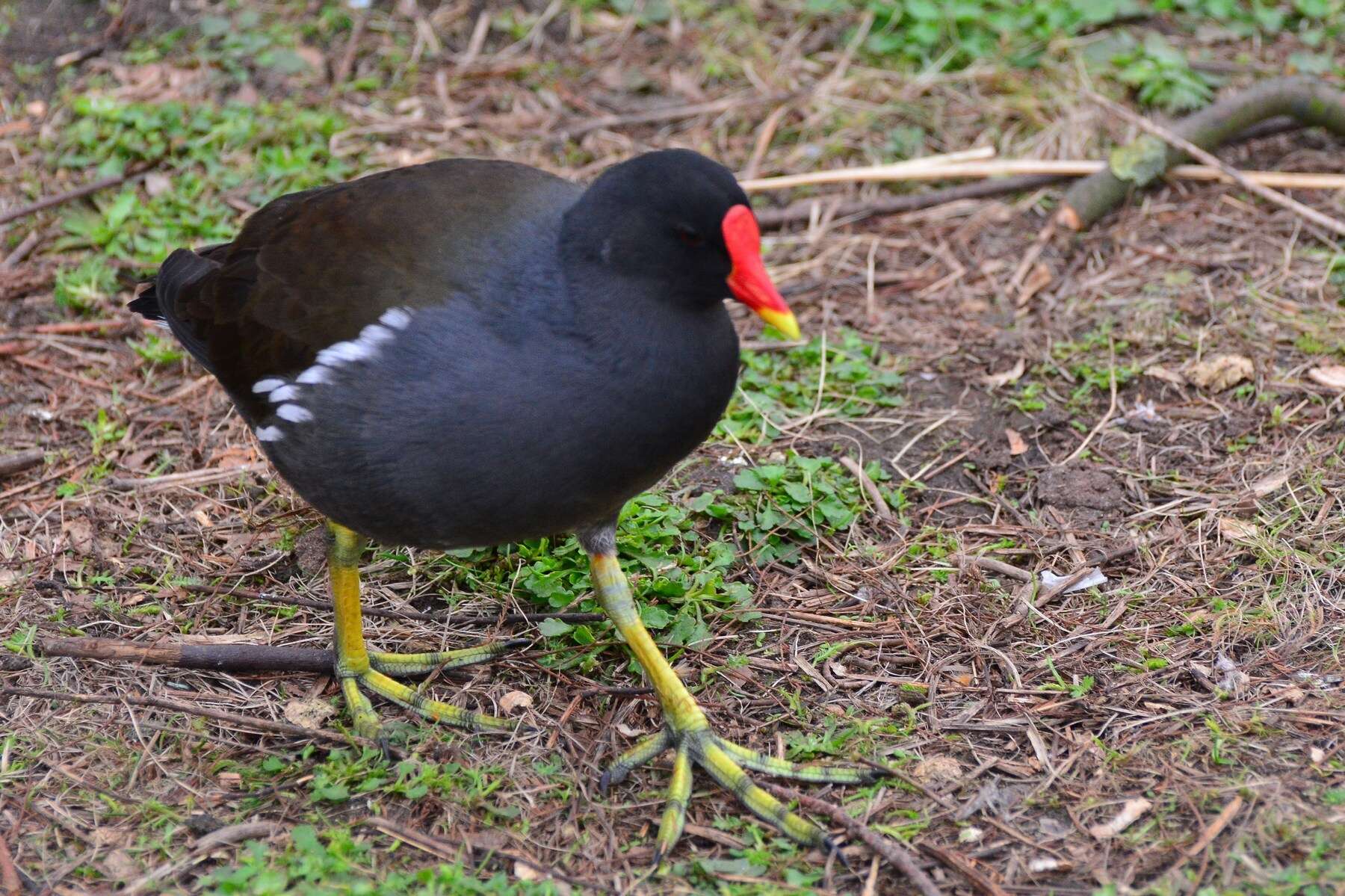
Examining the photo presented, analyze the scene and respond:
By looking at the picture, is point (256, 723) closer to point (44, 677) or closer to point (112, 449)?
point (44, 677)

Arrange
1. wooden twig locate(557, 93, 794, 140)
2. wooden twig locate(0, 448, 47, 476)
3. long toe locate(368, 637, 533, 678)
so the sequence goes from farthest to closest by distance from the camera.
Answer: wooden twig locate(557, 93, 794, 140)
wooden twig locate(0, 448, 47, 476)
long toe locate(368, 637, 533, 678)

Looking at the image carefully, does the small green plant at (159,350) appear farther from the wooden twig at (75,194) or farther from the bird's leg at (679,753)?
the bird's leg at (679,753)

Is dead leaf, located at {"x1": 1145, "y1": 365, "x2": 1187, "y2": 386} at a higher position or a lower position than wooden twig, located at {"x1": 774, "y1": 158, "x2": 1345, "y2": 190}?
lower

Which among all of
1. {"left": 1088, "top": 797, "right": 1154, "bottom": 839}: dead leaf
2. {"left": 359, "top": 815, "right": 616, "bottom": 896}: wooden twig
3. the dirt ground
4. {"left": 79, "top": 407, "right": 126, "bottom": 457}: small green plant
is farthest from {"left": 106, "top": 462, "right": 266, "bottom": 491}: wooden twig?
{"left": 1088, "top": 797, "right": 1154, "bottom": 839}: dead leaf

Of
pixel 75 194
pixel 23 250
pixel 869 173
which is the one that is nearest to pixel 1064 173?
pixel 869 173

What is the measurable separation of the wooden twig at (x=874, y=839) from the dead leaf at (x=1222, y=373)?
84.4 inches

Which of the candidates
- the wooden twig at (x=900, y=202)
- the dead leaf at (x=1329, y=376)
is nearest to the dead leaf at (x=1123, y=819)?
the dead leaf at (x=1329, y=376)

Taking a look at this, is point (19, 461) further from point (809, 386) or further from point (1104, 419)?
point (1104, 419)

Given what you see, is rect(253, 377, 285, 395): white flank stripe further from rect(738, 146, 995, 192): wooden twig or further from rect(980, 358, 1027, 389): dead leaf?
rect(738, 146, 995, 192): wooden twig

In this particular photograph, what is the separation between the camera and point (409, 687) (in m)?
3.50

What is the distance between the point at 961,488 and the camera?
13.3ft

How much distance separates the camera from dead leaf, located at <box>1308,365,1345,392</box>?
4.11m

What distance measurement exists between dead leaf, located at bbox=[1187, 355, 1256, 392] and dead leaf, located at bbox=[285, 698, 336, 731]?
2.94m

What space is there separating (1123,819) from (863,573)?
42.8 inches
